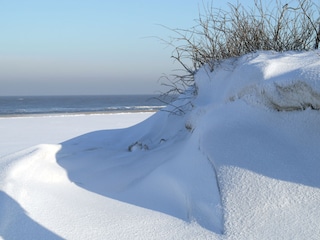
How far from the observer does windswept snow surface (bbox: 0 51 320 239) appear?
2232mm

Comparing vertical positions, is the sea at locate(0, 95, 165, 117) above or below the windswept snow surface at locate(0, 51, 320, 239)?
below

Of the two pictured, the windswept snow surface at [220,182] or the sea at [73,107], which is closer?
the windswept snow surface at [220,182]

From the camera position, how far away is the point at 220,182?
2395 mm

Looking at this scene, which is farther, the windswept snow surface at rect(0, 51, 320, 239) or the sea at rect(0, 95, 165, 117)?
the sea at rect(0, 95, 165, 117)

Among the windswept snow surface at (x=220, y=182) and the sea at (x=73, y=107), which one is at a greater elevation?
the windswept snow surface at (x=220, y=182)

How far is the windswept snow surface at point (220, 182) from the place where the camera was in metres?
2.23

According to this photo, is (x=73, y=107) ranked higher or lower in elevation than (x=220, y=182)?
lower

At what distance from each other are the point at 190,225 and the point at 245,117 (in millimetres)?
880

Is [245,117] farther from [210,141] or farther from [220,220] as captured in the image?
[220,220]

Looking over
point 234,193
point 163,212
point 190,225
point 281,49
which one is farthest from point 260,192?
point 281,49

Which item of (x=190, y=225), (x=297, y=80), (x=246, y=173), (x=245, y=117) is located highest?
(x=297, y=80)

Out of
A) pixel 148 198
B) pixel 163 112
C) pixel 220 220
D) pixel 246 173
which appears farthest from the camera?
pixel 163 112

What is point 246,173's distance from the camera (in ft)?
7.85

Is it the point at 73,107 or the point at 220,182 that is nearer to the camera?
the point at 220,182
